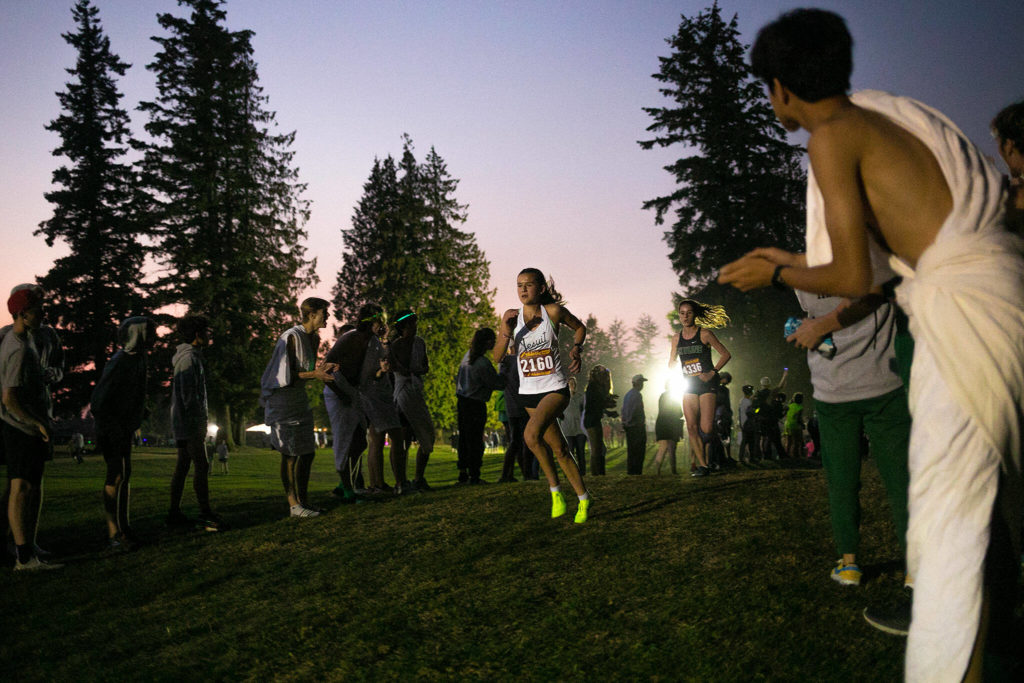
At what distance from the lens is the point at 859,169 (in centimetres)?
220

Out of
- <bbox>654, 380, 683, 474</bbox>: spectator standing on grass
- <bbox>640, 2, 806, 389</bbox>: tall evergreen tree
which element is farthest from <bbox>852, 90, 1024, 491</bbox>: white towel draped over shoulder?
<bbox>640, 2, 806, 389</bbox>: tall evergreen tree

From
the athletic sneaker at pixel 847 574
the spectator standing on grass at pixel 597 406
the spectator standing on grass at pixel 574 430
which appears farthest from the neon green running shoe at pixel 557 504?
the spectator standing on grass at pixel 574 430

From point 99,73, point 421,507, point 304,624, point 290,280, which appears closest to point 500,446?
point 290,280

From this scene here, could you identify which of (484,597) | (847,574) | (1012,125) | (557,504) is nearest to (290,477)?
(557,504)

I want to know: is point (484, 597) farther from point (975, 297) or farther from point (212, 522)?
point (212, 522)

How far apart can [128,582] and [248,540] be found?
130 centimetres

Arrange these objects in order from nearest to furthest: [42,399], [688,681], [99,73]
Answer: [688,681] → [42,399] → [99,73]

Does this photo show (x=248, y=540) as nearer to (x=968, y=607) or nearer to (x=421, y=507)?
(x=421, y=507)

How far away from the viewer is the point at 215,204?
3750 centimetres

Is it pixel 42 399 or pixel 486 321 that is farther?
pixel 486 321

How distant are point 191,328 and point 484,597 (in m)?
5.37

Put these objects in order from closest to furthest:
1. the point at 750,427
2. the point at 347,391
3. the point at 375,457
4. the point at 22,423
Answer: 1. the point at 22,423
2. the point at 347,391
3. the point at 375,457
4. the point at 750,427

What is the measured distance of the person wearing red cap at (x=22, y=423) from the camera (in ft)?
21.5

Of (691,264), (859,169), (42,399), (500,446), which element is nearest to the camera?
(859,169)
